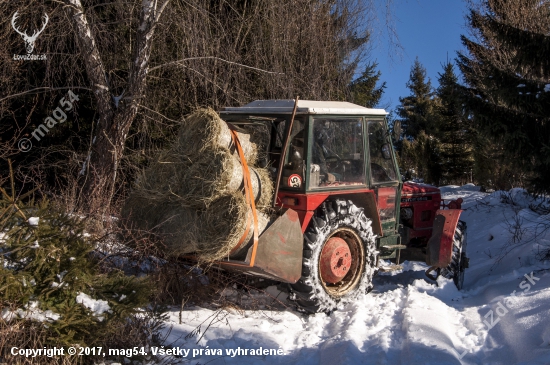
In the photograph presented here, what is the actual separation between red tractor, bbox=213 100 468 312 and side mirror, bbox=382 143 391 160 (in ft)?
0.04

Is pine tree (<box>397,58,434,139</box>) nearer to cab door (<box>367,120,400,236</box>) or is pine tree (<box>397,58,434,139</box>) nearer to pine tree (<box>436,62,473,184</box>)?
pine tree (<box>436,62,473,184</box>)

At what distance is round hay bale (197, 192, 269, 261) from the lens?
15.4ft

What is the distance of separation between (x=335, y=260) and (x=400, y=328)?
102 cm

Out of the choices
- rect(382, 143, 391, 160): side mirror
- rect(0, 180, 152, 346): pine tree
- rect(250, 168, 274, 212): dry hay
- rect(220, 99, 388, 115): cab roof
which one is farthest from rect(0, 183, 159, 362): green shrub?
rect(382, 143, 391, 160): side mirror

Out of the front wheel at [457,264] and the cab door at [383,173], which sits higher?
the cab door at [383,173]

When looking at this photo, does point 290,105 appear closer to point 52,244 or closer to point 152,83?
point 52,244

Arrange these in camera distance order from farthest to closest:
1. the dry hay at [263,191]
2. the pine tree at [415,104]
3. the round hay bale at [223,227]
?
1. the pine tree at [415,104]
2. the dry hay at [263,191]
3. the round hay bale at [223,227]

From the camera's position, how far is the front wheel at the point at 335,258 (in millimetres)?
5418

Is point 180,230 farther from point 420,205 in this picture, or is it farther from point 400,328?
point 420,205

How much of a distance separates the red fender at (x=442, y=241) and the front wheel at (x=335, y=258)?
1094mm

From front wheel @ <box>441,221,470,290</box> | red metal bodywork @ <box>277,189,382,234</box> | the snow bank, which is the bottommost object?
front wheel @ <box>441,221,470,290</box>
